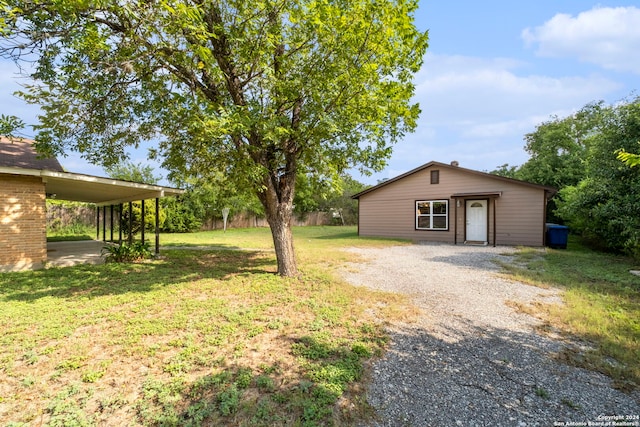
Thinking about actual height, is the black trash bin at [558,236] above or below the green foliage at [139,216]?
below

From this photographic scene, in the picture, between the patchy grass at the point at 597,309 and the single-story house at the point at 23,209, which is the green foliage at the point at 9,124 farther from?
the patchy grass at the point at 597,309

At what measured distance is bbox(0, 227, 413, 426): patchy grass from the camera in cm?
229

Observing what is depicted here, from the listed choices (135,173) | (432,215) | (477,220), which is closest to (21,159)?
(432,215)

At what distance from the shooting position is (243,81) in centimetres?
577

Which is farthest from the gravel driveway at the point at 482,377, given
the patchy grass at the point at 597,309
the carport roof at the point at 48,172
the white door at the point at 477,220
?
the white door at the point at 477,220

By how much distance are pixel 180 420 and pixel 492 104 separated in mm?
15813

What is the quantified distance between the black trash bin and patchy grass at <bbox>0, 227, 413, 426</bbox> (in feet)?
35.1

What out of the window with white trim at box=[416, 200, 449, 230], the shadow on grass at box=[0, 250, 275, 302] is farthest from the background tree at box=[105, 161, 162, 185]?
the window with white trim at box=[416, 200, 449, 230]

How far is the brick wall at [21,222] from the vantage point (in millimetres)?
6820

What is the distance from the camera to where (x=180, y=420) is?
85.4 inches

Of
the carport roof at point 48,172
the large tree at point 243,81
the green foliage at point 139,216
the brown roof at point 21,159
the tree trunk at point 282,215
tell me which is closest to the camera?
the large tree at point 243,81

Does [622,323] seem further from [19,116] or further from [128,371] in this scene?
[19,116]

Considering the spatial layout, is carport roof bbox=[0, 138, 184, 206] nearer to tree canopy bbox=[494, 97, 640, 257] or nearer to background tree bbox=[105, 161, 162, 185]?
tree canopy bbox=[494, 97, 640, 257]

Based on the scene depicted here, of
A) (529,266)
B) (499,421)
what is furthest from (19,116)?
(529,266)
